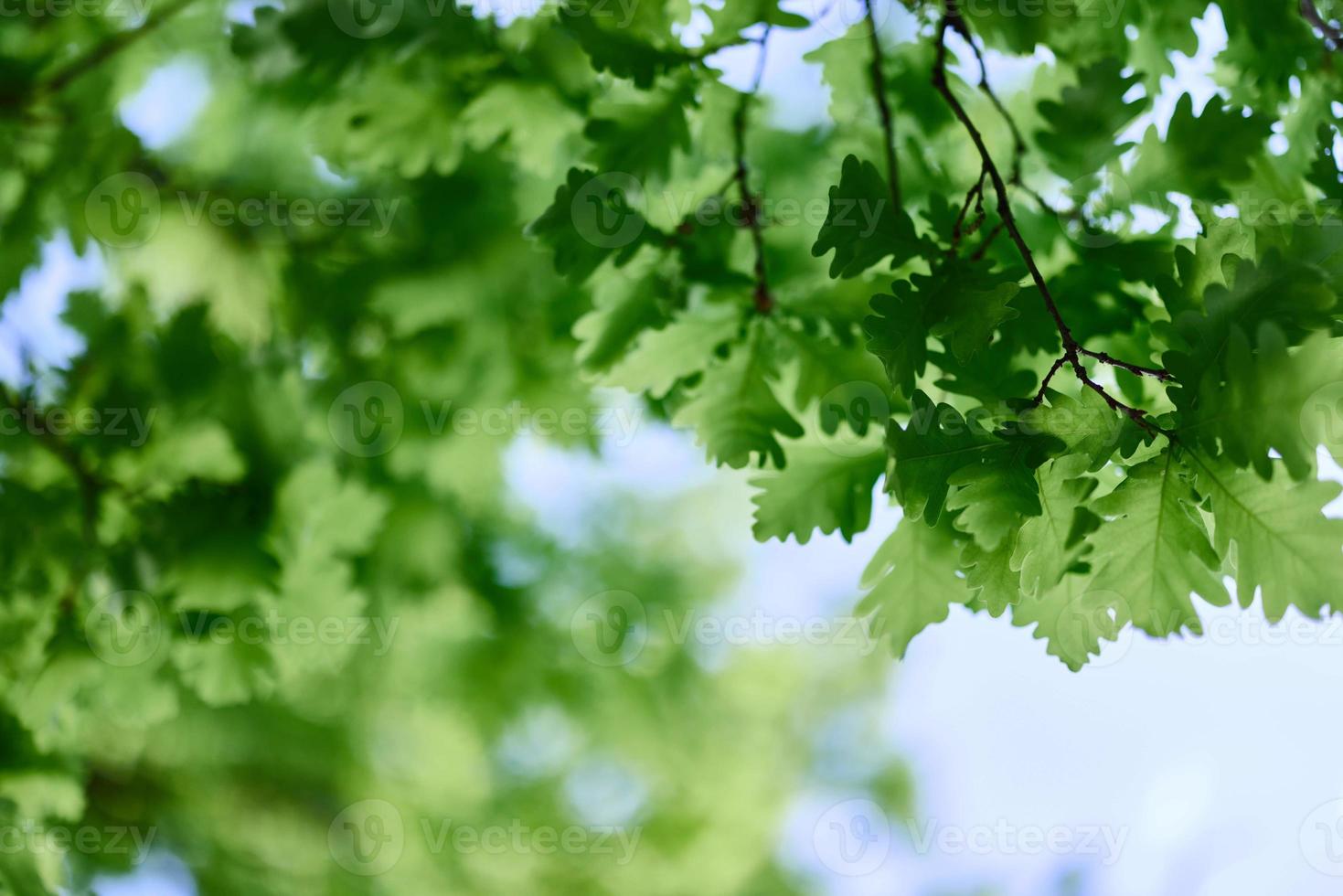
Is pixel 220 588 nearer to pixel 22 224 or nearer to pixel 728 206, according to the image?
pixel 22 224

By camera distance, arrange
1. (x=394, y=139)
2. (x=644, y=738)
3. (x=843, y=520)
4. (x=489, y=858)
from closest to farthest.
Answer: (x=843, y=520) < (x=394, y=139) < (x=644, y=738) < (x=489, y=858)

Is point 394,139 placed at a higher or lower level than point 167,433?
higher

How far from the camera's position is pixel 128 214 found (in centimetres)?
251

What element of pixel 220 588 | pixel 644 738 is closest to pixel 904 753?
pixel 644 738

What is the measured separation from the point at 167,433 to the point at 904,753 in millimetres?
4473

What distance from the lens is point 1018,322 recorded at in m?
1.14
